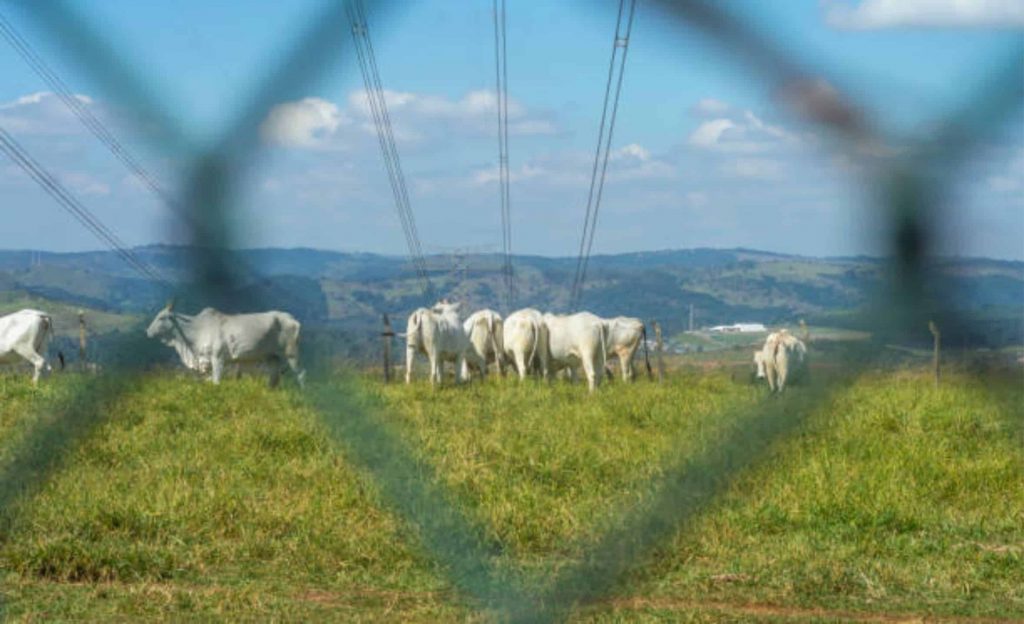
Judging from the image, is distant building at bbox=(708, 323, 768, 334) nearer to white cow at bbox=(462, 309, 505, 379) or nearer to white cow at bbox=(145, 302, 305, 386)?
white cow at bbox=(145, 302, 305, 386)

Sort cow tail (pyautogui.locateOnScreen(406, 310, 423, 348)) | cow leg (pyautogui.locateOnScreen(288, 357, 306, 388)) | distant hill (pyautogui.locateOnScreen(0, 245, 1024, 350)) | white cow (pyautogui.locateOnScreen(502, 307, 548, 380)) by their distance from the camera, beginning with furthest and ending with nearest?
white cow (pyautogui.locateOnScreen(502, 307, 548, 380)) → cow tail (pyautogui.locateOnScreen(406, 310, 423, 348)) → cow leg (pyautogui.locateOnScreen(288, 357, 306, 388)) → distant hill (pyautogui.locateOnScreen(0, 245, 1024, 350))

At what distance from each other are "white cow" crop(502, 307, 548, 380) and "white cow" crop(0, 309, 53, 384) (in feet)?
21.5

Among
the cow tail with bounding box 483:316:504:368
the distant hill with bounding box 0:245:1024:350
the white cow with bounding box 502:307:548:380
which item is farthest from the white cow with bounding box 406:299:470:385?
the distant hill with bounding box 0:245:1024:350

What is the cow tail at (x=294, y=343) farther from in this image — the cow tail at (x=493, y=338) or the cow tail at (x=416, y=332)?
the cow tail at (x=493, y=338)

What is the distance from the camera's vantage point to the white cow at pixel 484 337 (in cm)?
2286

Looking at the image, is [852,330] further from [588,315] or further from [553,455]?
[588,315]

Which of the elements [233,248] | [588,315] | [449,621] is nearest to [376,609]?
[449,621]

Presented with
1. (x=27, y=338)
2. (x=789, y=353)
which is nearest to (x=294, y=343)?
(x=789, y=353)

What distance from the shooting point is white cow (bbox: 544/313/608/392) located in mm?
21719

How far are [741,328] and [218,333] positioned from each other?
54cm

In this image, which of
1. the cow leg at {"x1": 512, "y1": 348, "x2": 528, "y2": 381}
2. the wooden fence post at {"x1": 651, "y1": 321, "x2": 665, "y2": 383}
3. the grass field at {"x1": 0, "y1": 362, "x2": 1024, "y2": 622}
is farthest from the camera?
the cow leg at {"x1": 512, "y1": 348, "x2": 528, "y2": 381}

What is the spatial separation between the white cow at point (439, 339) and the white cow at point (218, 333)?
666 inches

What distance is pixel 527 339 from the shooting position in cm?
2239

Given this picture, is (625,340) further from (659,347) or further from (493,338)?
(659,347)
